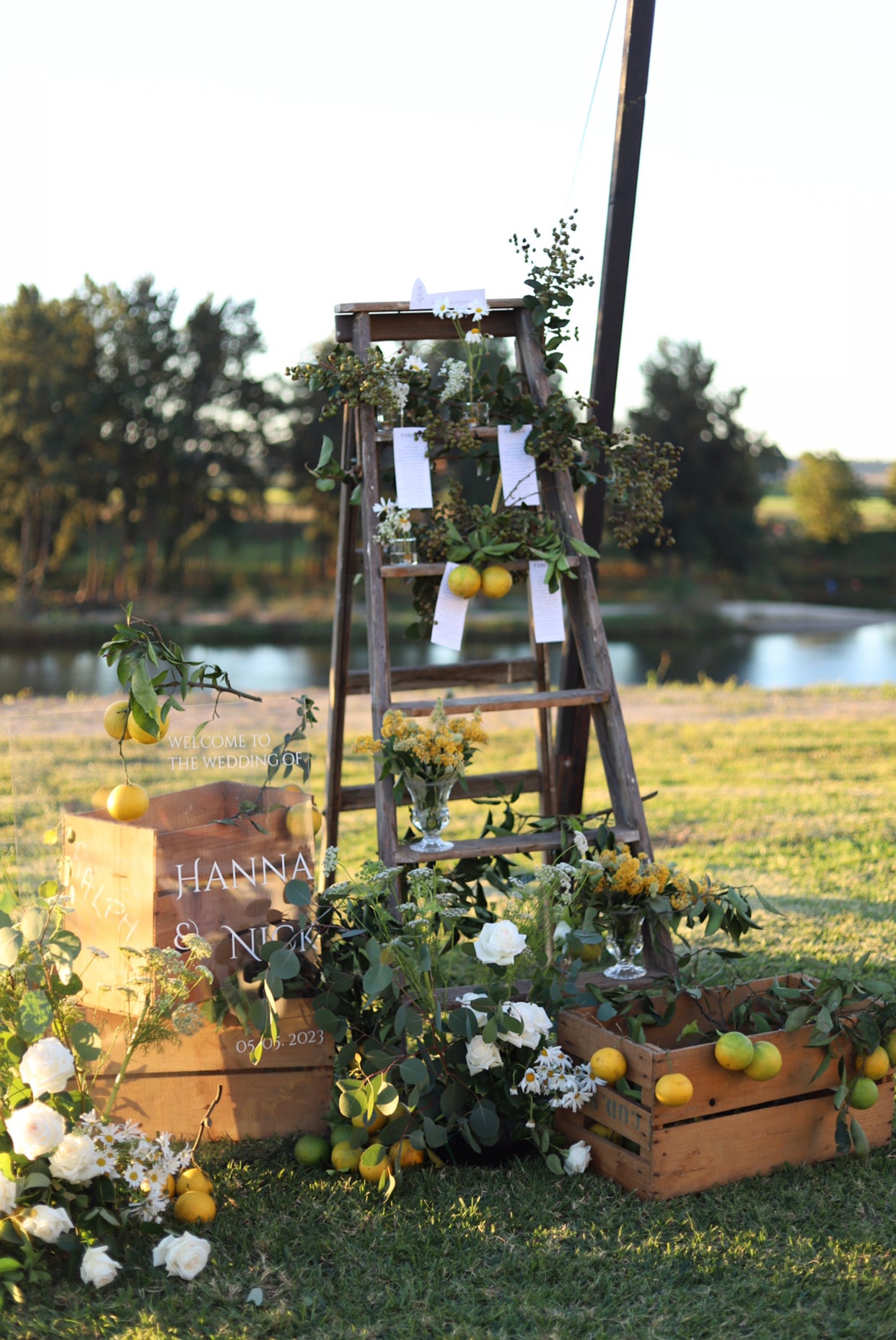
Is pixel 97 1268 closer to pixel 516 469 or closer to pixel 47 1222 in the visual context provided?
pixel 47 1222

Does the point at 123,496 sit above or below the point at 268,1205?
above

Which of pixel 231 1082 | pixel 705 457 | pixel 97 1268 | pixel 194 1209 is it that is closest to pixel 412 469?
pixel 231 1082

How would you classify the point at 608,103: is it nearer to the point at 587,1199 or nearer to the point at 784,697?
the point at 587,1199

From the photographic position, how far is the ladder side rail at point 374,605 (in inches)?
96.5

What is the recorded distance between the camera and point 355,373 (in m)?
2.62

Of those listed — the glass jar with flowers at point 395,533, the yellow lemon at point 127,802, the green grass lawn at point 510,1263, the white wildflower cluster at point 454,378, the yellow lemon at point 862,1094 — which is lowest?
the green grass lawn at point 510,1263

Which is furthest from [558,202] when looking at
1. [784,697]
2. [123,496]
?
[123,496]

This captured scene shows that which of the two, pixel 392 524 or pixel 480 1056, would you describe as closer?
pixel 480 1056

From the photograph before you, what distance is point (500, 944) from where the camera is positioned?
6.76 feet

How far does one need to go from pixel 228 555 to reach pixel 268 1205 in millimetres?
20037

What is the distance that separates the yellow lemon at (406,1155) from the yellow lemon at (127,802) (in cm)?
74

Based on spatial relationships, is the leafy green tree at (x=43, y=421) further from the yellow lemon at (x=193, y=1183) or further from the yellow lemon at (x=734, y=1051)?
the yellow lemon at (x=734, y=1051)

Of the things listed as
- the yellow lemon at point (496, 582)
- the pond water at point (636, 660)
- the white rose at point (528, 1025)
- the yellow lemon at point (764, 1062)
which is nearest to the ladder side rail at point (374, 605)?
the yellow lemon at point (496, 582)

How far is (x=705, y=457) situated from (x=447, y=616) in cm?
2206
